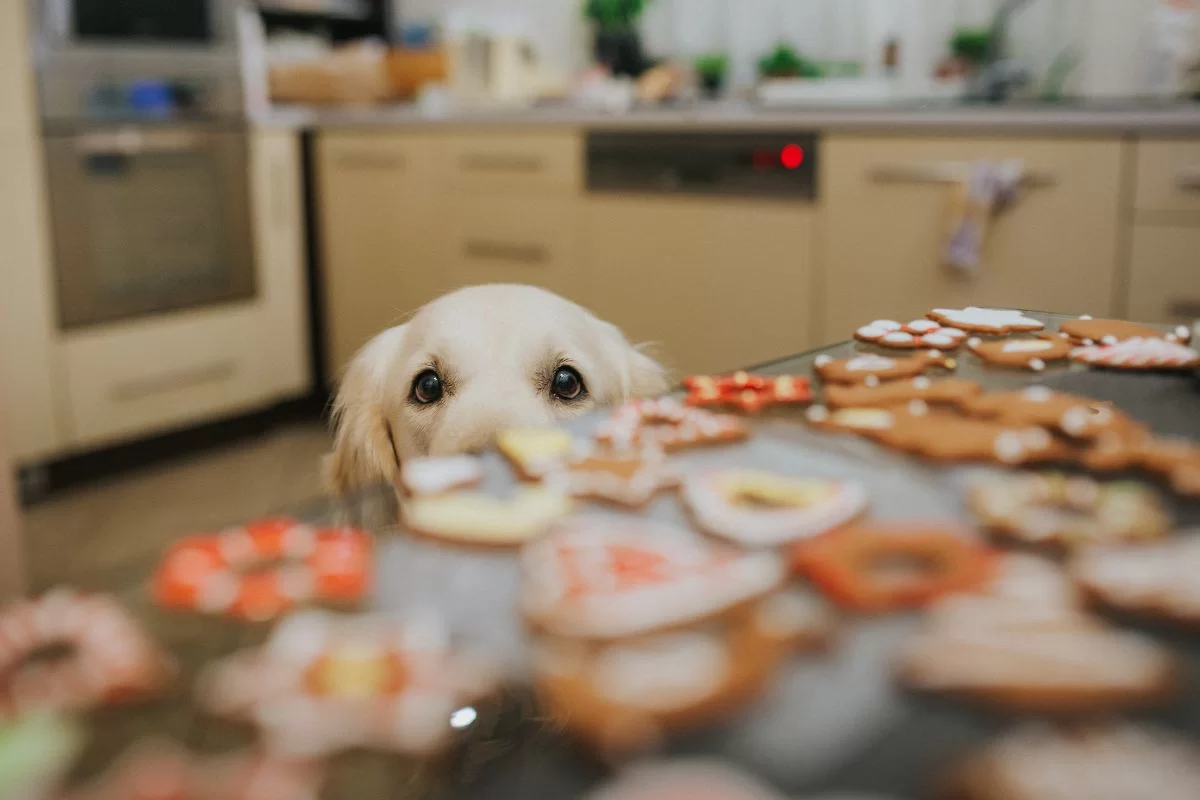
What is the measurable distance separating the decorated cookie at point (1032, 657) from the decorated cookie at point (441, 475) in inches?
7.7

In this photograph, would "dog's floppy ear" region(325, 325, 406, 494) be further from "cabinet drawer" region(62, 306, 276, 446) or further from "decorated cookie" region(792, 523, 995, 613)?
"cabinet drawer" region(62, 306, 276, 446)

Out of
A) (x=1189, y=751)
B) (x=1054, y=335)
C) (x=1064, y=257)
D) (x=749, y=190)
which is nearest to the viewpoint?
(x=1189, y=751)

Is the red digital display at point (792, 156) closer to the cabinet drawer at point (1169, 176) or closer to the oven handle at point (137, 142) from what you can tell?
the cabinet drawer at point (1169, 176)

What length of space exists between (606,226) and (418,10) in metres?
1.79

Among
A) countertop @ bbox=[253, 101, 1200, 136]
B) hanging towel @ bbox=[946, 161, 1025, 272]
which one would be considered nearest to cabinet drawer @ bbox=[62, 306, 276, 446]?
countertop @ bbox=[253, 101, 1200, 136]

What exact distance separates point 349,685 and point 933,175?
2380 millimetres

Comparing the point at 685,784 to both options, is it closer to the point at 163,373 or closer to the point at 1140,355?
the point at 1140,355

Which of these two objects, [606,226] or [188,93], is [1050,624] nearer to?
[606,226]

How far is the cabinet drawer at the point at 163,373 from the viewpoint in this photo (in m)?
3.05

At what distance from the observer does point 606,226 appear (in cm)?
307

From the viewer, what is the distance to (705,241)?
2.89 meters

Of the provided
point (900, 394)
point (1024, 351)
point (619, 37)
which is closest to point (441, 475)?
point (900, 394)

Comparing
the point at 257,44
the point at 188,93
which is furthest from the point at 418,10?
the point at 188,93

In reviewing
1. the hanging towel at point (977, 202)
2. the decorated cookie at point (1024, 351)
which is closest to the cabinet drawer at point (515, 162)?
the hanging towel at point (977, 202)
